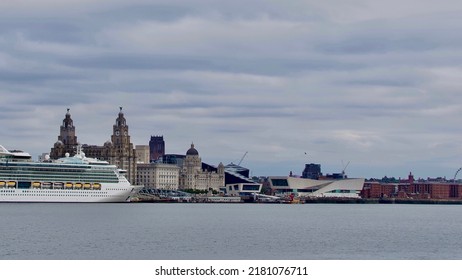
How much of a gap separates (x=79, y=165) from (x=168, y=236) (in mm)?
93643

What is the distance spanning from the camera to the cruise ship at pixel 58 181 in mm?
162500

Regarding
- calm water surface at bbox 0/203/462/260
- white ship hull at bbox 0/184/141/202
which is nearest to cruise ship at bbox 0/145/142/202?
white ship hull at bbox 0/184/141/202

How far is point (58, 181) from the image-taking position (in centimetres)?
16638

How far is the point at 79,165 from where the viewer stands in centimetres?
16950

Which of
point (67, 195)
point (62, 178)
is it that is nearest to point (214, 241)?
point (67, 195)

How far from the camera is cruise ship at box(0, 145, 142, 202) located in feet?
533

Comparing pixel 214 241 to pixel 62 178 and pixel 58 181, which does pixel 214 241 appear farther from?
pixel 62 178

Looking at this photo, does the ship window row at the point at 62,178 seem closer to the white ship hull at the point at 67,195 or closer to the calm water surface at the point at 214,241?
the white ship hull at the point at 67,195

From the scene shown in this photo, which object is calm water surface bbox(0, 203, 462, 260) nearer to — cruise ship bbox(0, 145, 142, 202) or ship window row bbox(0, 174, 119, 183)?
cruise ship bbox(0, 145, 142, 202)

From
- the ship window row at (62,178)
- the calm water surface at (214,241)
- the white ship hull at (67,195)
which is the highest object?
the ship window row at (62,178)

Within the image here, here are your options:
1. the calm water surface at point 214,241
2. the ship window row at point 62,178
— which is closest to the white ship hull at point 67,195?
the ship window row at point 62,178

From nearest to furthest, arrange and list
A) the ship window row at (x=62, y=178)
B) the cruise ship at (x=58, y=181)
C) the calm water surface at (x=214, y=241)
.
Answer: the calm water surface at (x=214, y=241) < the cruise ship at (x=58, y=181) < the ship window row at (x=62, y=178)
